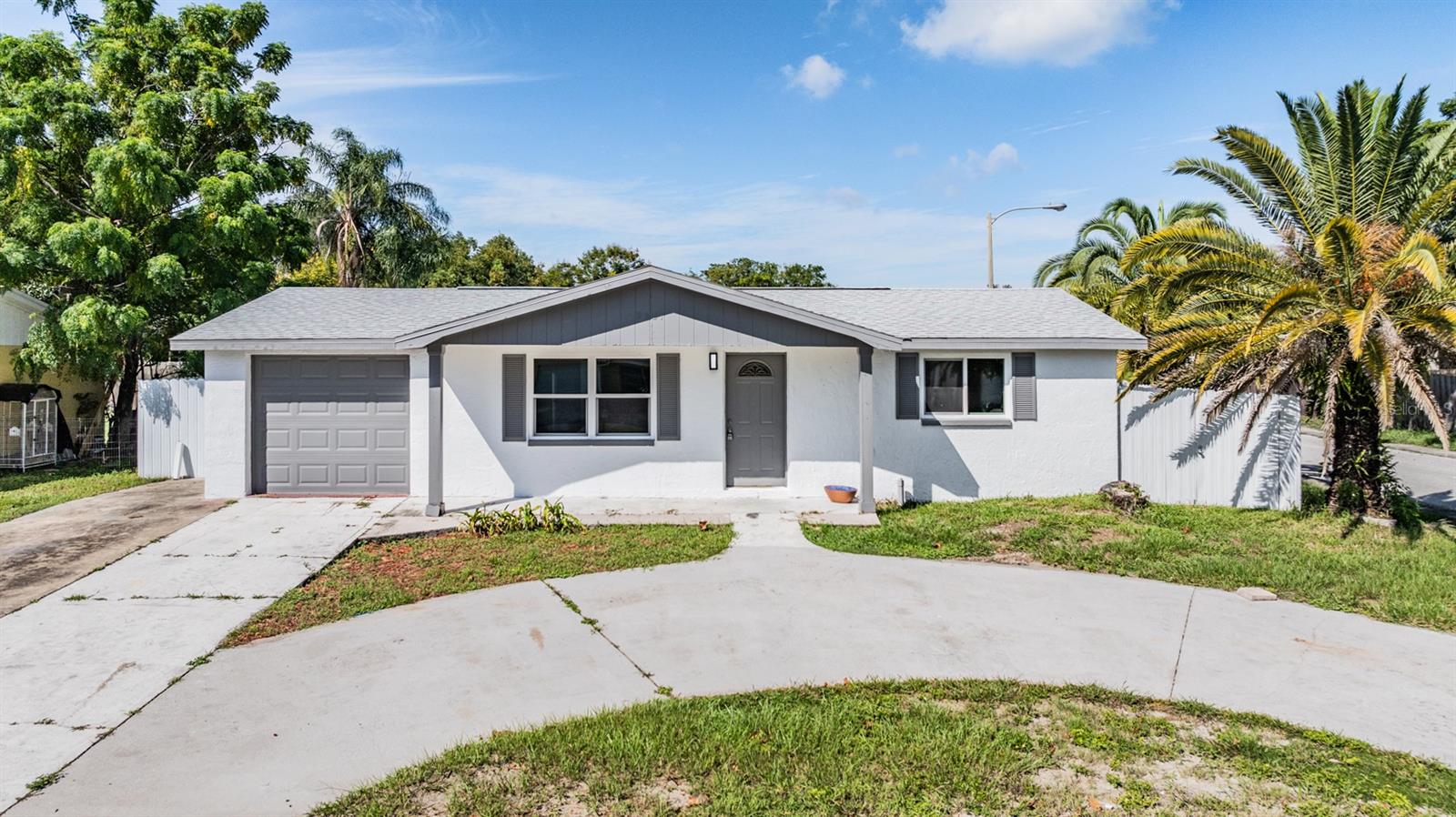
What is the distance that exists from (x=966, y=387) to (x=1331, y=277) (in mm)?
4756

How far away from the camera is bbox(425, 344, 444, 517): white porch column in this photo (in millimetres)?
10344

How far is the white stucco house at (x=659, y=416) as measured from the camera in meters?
11.6

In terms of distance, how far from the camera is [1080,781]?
391 cm

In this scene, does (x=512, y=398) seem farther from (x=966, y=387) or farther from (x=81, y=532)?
(x=966, y=387)

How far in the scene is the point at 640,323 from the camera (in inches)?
411

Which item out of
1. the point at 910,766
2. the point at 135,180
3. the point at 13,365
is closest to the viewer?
the point at 910,766

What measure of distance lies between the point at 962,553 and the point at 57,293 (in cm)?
1974

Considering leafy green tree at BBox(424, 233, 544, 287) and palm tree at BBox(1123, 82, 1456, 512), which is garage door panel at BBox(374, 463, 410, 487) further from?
leafy green tree at BBox(424, 233, 544, 287)

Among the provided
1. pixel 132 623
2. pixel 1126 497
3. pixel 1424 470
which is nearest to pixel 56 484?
pixel 132 623

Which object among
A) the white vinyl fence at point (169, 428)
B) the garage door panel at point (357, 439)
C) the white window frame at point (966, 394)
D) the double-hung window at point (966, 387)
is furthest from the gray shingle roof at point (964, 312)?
the white vinyl fence at point (169, 428)

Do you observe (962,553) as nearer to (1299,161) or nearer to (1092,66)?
(1299,161)

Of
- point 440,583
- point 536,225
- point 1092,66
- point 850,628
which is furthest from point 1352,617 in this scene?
point 536,225

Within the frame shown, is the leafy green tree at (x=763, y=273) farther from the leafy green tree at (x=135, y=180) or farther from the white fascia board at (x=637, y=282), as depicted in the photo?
the white fascia board at (x=637, y=282)

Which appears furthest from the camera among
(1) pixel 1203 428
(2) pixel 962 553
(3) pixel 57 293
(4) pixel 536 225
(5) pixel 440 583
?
(4) pixel 536 225
